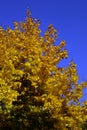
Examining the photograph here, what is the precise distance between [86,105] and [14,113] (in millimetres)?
5136

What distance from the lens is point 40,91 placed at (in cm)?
2586

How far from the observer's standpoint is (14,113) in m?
25.7

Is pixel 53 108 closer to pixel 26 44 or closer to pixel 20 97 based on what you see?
pixel 20 97

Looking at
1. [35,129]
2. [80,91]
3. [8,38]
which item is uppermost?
[8,38]

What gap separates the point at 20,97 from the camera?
85.2 ft

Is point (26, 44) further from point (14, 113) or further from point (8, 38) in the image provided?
point (14, 113)

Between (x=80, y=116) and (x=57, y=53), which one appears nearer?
(x=80, y=116)

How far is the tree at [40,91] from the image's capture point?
82.0ft

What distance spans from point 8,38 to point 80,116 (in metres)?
7.73

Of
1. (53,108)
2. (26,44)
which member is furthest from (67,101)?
(26,44)

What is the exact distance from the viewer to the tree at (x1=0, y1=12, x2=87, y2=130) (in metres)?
25.0

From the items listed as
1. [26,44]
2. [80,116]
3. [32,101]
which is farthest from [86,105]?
[26,44]

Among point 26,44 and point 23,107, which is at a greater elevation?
point 26,44

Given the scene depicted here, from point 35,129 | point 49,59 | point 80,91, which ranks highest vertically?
point 49,59
